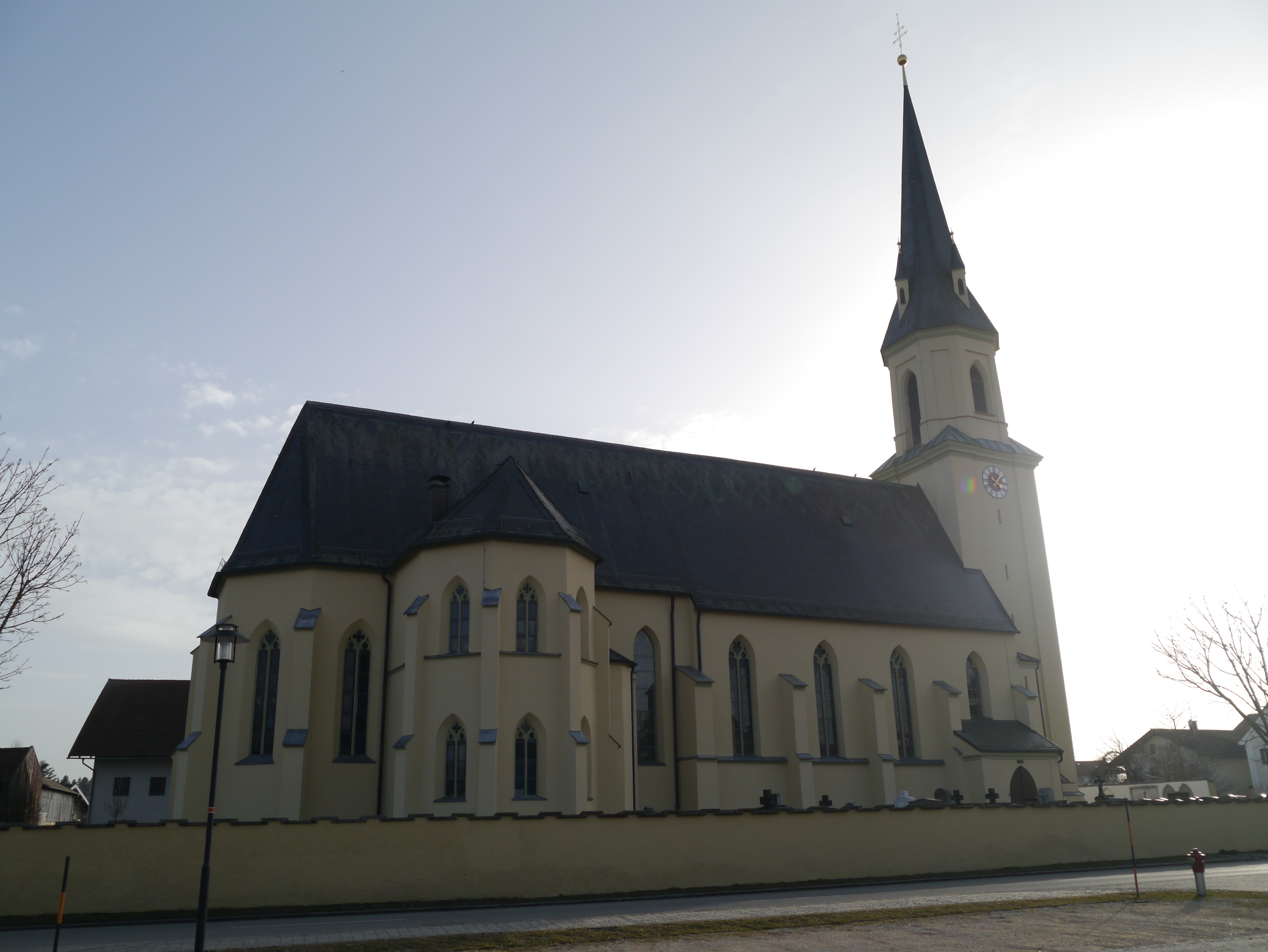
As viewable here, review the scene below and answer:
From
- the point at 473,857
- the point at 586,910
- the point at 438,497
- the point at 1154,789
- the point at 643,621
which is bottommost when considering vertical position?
the point at 586,910

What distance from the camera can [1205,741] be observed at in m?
77.8

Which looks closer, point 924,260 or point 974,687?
point 974,687

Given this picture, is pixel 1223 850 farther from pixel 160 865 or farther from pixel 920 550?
pixel 160 865

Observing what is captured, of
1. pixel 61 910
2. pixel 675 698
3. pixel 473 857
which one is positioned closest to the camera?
pixel 61 910

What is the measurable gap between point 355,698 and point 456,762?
4.00 metres

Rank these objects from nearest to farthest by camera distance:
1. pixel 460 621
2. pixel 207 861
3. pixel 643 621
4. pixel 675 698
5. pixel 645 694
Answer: pixel 207 861
pixel 460 621
pixel 645 694
pixel 675 698
pixel 643 621

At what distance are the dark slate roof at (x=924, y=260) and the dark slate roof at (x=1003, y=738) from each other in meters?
16.2

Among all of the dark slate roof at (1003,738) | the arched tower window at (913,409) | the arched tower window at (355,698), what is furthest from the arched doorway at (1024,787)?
the arched tower window at (355,698)

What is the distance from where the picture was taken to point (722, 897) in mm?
18922

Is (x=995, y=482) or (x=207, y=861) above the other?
(x=995, y=482)

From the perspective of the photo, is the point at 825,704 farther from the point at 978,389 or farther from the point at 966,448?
the point at 978,389

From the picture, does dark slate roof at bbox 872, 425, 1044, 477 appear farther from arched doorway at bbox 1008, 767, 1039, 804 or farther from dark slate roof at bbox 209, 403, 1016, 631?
arched doorway at bbox 1008, 767, 1039, 804

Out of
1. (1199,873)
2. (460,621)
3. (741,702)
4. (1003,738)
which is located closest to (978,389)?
(1003,738)

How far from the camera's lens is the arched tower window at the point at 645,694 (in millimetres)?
28250
